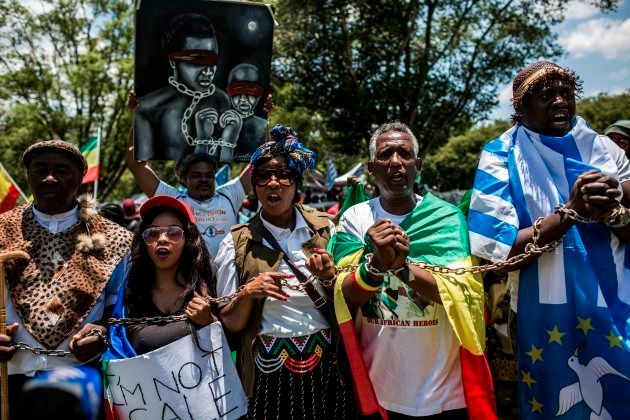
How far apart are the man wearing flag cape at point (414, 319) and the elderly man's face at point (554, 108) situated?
2.01 feet

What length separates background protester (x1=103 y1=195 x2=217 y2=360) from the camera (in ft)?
9.15

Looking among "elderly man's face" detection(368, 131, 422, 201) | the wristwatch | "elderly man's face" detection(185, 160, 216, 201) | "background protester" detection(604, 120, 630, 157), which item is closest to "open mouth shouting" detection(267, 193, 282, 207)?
"elderly man's face" detection(368, 131, 422, 201)

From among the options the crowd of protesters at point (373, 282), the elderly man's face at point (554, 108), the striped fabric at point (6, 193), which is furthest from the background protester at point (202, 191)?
the elderly man's face at point (554, 108)

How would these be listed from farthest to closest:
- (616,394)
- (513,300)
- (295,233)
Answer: (295,233) → (513,300) → (616,394)

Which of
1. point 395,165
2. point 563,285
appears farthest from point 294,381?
point 563,285

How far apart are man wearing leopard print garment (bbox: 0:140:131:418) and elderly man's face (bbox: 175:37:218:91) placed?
2113 mm

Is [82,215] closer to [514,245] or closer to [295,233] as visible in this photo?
[295,233]

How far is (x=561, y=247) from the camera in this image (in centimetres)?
253

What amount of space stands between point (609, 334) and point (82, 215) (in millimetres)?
2833

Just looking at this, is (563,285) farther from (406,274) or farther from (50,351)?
(50,351)

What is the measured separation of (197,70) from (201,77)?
0.07 metres

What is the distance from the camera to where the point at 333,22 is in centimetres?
1524

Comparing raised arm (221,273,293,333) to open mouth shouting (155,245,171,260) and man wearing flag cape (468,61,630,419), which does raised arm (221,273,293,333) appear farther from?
man wearing flag cape (468,61,630,419)

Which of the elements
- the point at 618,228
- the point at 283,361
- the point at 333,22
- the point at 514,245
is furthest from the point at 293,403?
the point at 333,22
